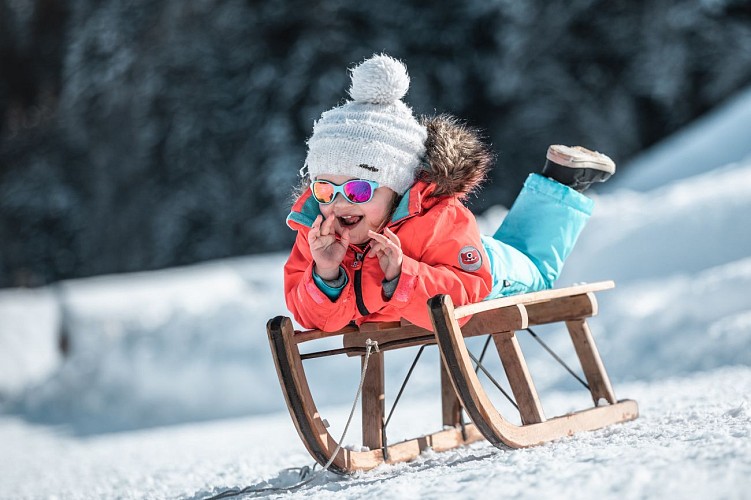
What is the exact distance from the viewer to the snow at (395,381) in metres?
1.87

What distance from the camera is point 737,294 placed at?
476cm

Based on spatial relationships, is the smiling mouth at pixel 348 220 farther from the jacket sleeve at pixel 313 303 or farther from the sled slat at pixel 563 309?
the sled slat at pixel 563 309

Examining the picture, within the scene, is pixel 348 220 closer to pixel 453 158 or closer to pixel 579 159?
pixel 453 158

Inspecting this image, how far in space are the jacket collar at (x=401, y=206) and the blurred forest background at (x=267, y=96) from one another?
8299mm

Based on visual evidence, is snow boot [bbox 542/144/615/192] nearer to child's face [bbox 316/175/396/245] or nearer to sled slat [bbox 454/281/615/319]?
sled slat [bbox 454/281/615/319]

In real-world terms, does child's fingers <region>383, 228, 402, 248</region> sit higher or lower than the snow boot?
lower

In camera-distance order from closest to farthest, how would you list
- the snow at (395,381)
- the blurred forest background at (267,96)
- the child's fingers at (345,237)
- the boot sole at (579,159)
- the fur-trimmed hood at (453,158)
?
the snow at (395,381), the child's fingers at (345,237), the fur-trimmed hood at (453,158), the boot sole at (579,159), the blurred forest background at (267,96)

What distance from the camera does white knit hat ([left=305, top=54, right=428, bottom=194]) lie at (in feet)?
7.55

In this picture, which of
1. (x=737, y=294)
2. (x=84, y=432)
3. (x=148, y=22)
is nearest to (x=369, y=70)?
(x=737, y=294)

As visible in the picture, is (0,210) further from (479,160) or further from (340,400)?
(479,160)

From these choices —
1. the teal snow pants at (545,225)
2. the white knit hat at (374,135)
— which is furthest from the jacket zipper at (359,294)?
the teal snow pants at (545,225)

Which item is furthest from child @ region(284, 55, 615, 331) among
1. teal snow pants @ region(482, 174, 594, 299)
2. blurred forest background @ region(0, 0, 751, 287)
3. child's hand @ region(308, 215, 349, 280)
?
blurred forest background @ region(0, 0, 751, 287)

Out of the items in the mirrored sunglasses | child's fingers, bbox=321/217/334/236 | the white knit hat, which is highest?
the white knit hat

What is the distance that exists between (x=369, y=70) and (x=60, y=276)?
12.6 metres
